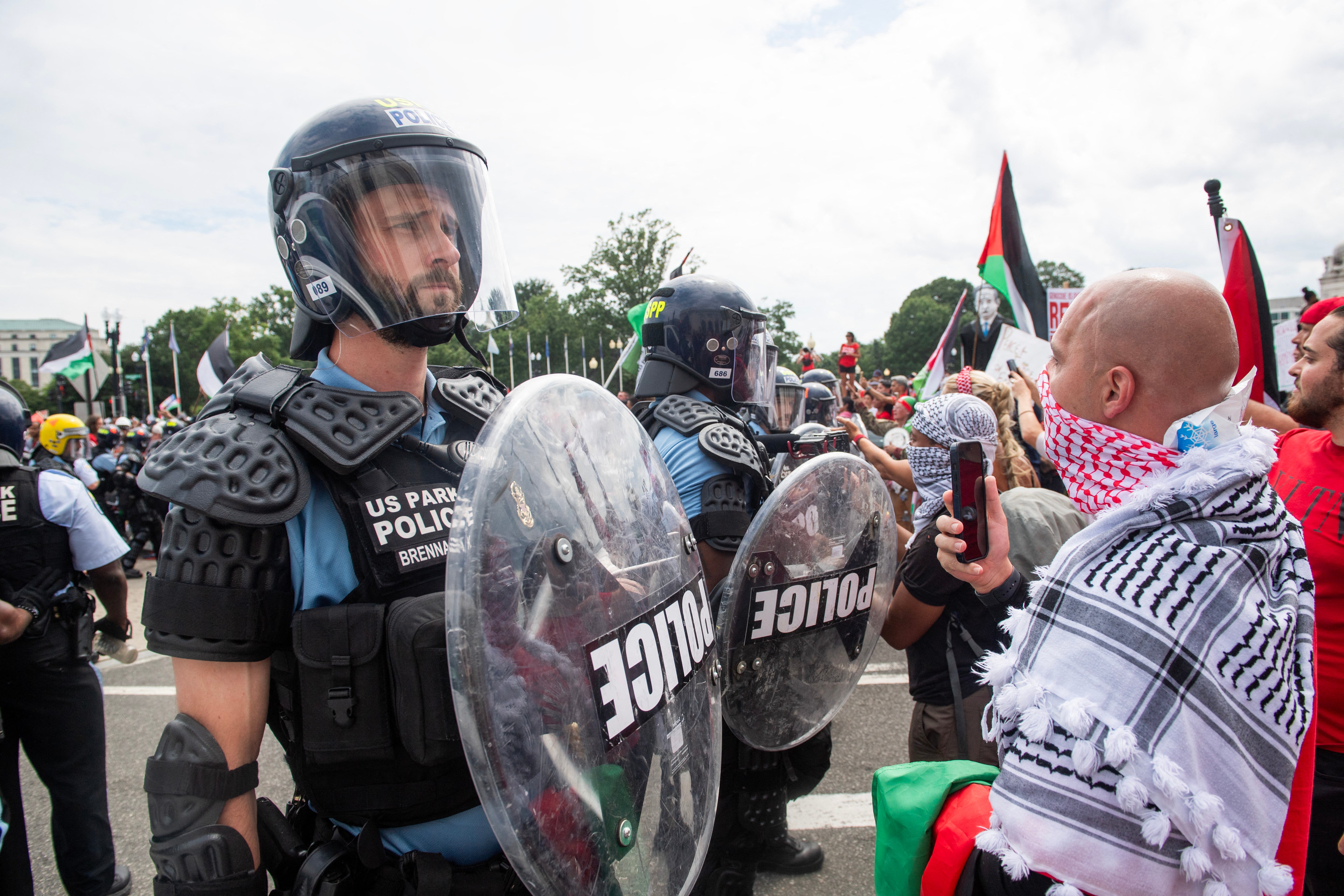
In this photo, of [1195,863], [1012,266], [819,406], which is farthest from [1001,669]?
[819,406]

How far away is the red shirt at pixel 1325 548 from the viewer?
6.54 ft

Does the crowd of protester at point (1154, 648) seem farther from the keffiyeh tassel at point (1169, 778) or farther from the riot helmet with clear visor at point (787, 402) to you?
the riot helmet with clear visor at point (787, 402)

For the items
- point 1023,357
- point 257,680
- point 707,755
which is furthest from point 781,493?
point 1023,357

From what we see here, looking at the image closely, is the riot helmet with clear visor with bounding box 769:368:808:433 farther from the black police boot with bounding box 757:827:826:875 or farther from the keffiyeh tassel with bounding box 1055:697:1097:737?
the keffiyeh tassel with bounding box 1055:697:1097:737

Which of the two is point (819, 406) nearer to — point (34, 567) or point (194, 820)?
point (34, 567)

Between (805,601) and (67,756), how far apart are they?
2957 millimetres

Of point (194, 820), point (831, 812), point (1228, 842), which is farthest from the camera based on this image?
point (831, 812)

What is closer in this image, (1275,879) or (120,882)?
(1275,879)

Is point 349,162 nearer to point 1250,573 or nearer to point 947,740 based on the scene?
point 1250,573

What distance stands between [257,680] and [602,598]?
0.62 meters

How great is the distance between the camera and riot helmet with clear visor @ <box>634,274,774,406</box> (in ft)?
9.04

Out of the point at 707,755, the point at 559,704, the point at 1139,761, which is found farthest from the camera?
the point at 707,755

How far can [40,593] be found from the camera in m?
2.81

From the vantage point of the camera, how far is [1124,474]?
1232 mm
